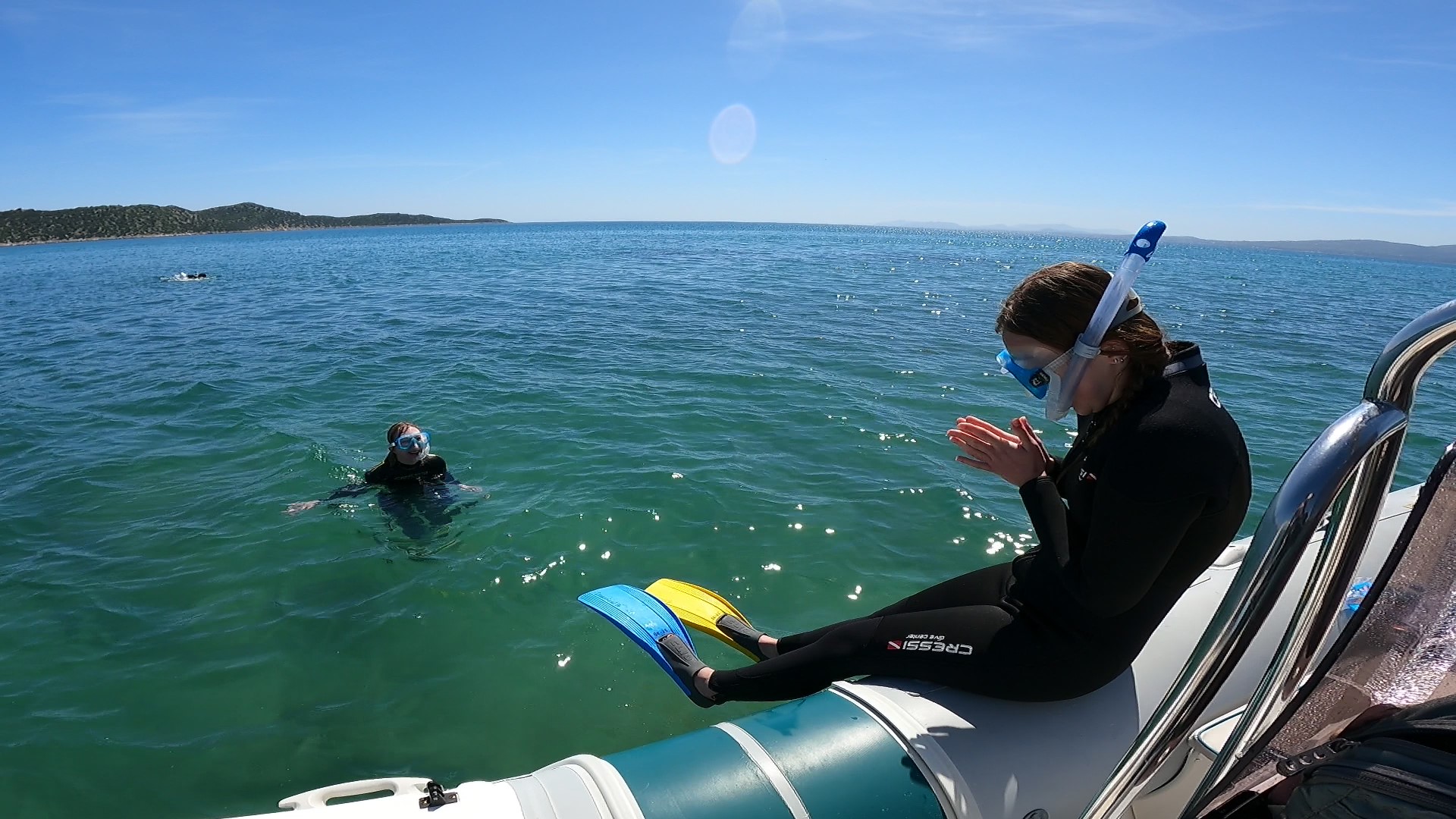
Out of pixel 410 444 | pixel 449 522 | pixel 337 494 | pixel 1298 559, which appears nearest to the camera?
pixel 1298 559

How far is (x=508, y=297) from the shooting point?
80.7ft

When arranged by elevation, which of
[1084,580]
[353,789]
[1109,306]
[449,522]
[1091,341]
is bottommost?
[449,522]

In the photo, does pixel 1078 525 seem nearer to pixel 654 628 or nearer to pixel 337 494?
pixel 654 628

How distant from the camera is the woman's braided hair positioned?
2.46m

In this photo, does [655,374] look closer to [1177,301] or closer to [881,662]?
[881,662]

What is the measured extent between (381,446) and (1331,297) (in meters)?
40.5

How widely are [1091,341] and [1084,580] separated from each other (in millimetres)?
802

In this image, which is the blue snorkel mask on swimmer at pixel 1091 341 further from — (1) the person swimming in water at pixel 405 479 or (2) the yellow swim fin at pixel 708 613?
(1) the person swimming in water at pixel 405 479

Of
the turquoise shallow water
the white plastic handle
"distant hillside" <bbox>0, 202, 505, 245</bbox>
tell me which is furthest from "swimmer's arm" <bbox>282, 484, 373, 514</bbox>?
"distant hillside" <bbox>0, 202, 505, 245</bbox>

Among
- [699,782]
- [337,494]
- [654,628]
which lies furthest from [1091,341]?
[337,494]

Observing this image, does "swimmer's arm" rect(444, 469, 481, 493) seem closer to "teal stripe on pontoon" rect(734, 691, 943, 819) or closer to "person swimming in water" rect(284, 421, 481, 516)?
"person swimming in water" rect(284, 421, 481, 516)

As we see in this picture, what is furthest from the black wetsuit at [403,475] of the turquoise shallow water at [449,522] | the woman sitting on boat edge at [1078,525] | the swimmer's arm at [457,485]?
the woman sitting on boat edge at [1078,525]

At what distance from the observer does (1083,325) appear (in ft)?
8.32

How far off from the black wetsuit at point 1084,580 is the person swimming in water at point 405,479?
4.69m
